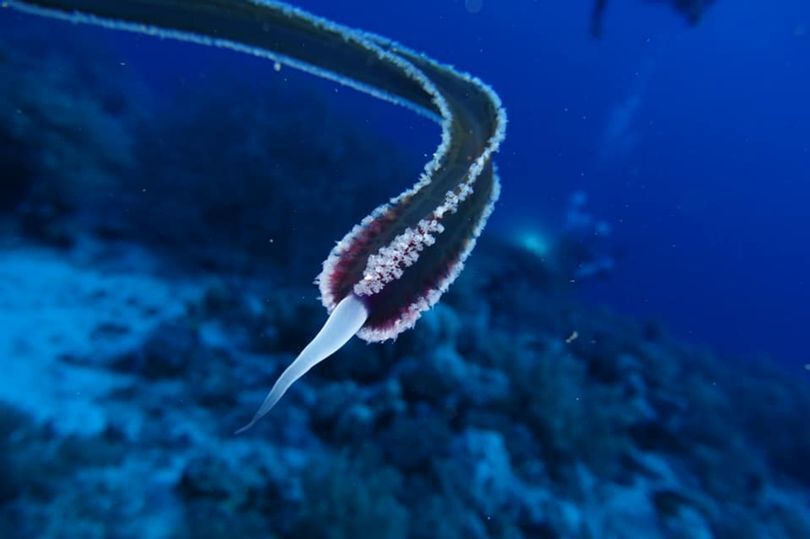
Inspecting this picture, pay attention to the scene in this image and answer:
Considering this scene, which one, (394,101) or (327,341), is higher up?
(394,101)

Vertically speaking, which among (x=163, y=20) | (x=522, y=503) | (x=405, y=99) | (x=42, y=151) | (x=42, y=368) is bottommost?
(x=42, y=151)

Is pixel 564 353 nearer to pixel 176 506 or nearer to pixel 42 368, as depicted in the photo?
pixel 176 506

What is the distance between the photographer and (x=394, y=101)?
3395mm

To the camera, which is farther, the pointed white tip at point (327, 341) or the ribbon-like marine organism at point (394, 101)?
the ribbon-like marine organism at point (394, 101)

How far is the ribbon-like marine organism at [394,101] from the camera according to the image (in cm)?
190

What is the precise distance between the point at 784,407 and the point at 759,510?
3887mm

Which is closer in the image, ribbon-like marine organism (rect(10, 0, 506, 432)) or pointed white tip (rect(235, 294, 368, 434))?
pointed white tip (rect(235, 294, 368, 434))

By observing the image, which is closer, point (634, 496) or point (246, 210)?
point (634, 496)

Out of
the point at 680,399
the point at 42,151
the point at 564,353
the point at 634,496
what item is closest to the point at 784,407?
the point at 680,399

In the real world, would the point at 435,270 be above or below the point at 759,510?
above

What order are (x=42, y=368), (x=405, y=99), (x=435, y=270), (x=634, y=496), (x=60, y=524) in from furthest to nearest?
(x=634, y=496) < (x=42, y=368) < (x=405, y=99) < (x=60, y=524) < (x=435, y=270)

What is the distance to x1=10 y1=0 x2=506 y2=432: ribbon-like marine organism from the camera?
190 centimetres

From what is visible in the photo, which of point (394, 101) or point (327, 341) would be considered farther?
point (394, 101)

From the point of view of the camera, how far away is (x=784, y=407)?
9.06m
